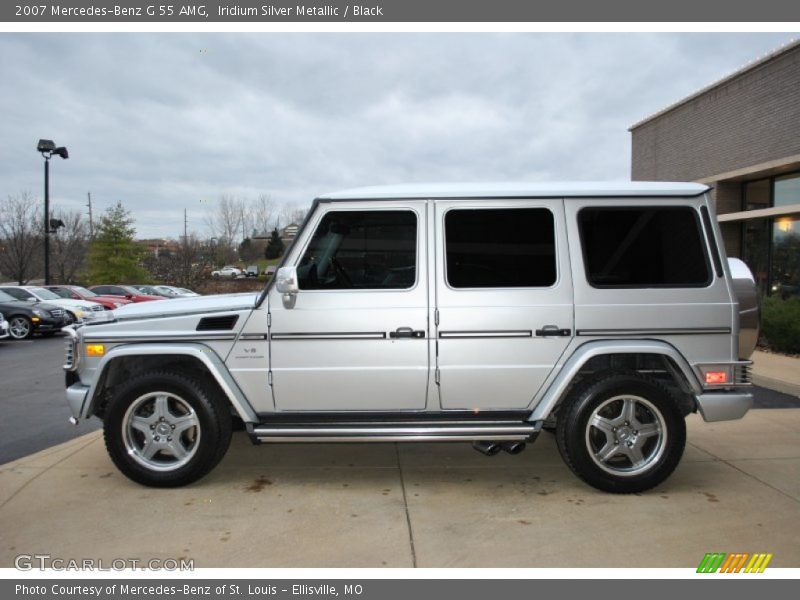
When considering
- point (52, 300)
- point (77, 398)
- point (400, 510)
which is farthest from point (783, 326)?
point (52, 300)

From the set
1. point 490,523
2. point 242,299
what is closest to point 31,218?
point 242,299

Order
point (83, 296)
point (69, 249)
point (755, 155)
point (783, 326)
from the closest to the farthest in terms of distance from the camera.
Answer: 1. point (783, 326)
2. point (755, 155)
3. point (83, 296)
4. point (69, 249)

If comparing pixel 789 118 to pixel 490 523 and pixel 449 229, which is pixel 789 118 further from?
pixel 490 523

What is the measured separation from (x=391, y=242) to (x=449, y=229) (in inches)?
16.7

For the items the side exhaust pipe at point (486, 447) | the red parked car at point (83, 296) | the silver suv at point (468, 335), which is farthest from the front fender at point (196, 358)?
the red parked car at point (83, 296)

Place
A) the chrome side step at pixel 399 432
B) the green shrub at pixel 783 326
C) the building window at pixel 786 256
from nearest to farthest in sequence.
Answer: the chrome side step at pixel 399 432, the green shrub at pixel 783 326, the building window at pixel 786 256

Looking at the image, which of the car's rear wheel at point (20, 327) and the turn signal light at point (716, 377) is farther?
the car's rear wheel at point (20, 327)

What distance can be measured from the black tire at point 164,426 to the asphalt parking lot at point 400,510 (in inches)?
6.9

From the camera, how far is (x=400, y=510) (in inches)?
149

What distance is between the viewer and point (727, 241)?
14875mm

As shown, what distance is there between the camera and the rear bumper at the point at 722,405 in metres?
3.92

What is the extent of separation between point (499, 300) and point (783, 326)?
8.72 metres

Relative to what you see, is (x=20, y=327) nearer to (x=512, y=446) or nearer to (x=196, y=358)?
(x=196, y=358)

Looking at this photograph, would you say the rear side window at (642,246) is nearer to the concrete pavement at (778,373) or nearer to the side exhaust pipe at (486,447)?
the side exhaust pipe at (486,447)
